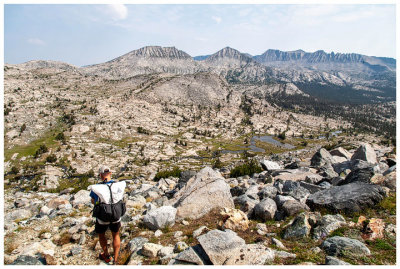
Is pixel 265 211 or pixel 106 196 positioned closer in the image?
pixel 106 196

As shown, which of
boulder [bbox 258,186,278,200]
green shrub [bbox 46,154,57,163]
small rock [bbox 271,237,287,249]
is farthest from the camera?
green shrub [bbox 46,154,57,163]

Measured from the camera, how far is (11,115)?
6334 inches

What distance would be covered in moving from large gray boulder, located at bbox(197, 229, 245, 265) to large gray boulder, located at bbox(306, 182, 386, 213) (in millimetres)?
7442

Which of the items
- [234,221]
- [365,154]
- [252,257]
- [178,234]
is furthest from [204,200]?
[365,154]

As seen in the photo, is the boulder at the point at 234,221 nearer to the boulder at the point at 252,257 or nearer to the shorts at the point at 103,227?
the boulder at the point at 252,257

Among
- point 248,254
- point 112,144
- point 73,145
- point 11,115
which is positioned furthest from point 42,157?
point 248,254

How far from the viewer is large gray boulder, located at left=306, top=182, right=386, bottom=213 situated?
483 inches

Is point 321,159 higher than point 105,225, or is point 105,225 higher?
point 105,225

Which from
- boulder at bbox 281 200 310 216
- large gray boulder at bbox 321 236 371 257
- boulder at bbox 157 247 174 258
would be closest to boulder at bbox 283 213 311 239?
large gray boulder at bbox 321 236 371 257

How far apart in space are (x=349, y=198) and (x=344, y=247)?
535cm

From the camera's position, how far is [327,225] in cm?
1058

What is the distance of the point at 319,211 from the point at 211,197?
712cm

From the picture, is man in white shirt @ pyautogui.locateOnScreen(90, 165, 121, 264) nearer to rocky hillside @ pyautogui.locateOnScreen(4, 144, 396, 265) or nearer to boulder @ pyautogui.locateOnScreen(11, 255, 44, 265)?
rocky hillside @ pyautogui.locateOnScreen(4, 144, 396, 265)

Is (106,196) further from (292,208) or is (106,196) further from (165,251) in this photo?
(292,208)
